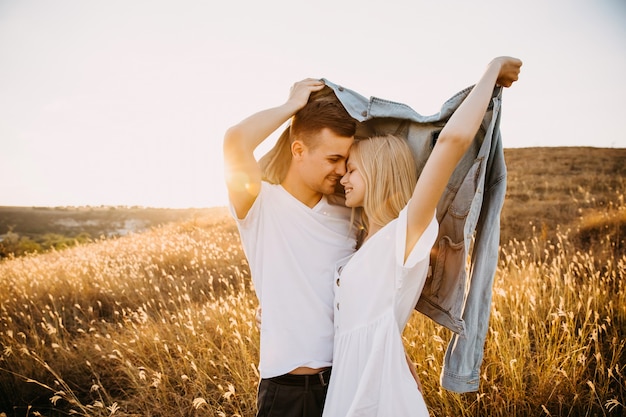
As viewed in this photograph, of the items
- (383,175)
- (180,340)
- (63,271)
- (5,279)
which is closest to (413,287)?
(383,175)

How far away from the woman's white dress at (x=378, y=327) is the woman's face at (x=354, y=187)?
0.34 m

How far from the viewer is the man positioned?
1937 mm

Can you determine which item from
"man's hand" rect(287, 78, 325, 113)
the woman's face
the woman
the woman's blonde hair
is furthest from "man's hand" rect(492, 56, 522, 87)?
"man's hand" rect(287, 78, 325, 113)

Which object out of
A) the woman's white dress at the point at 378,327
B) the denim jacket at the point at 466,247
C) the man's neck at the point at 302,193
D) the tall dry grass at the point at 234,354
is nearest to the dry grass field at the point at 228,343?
the tall dry grass at the point at 234,354

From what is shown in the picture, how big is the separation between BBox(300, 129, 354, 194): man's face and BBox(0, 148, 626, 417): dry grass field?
1.46 meters

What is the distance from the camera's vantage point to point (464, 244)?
1.72m

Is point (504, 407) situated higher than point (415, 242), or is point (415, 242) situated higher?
point (415, 242)

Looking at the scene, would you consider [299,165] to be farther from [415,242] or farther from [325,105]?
[415,242]

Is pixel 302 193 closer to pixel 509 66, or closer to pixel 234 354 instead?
pixel 509 66

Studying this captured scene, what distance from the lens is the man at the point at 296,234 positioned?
6.35ft

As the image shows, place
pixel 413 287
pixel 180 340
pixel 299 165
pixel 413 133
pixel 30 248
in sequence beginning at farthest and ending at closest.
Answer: pixel 30 248
pixel 180 340
pixel 299 165
pixel 413 133
pixel 413 287

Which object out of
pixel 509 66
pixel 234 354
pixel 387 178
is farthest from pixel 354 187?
pixel 234 354

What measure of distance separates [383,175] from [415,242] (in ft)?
1.75

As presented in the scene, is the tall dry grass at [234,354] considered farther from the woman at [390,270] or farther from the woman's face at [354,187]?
the woman's face at [354,187]
